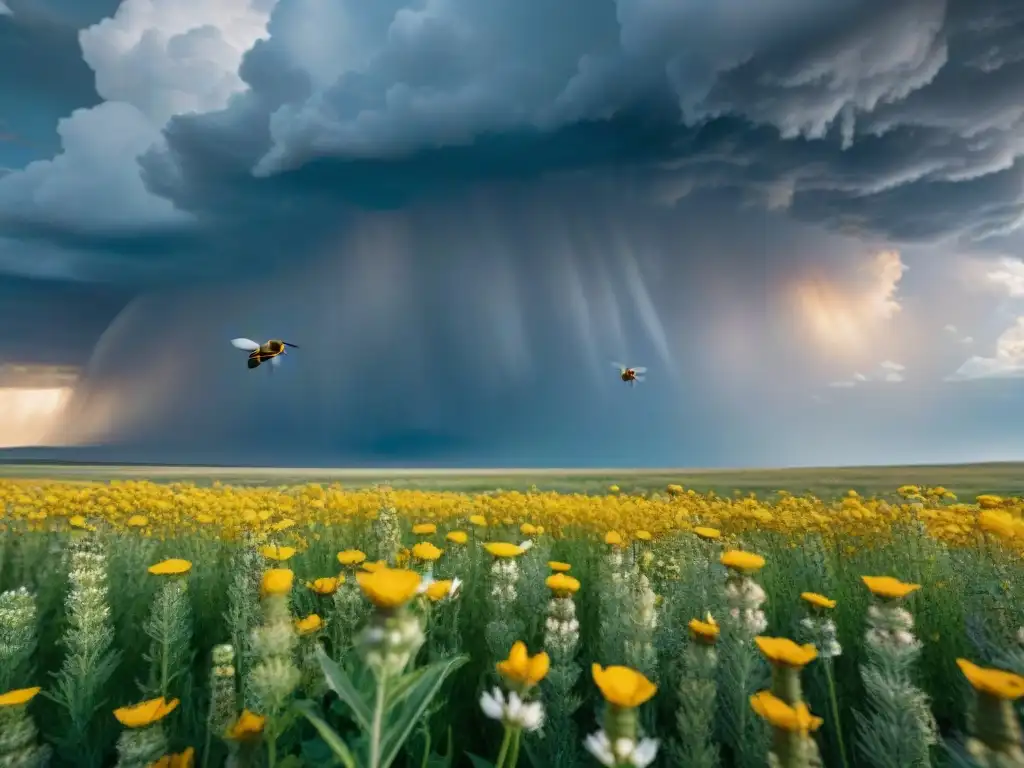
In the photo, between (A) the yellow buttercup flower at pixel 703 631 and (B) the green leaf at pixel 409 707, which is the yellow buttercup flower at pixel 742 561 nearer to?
(A) the yellow buttercup flower at pixel 703 631

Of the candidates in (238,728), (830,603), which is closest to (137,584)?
(238,728)

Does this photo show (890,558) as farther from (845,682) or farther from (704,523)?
(845,682)

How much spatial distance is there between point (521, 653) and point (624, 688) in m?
0.40

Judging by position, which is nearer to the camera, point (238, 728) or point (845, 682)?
point (238, 728)

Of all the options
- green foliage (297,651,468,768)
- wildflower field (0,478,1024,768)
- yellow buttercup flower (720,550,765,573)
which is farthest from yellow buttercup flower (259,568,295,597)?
yellow buttercup flower (720,550,765,573)

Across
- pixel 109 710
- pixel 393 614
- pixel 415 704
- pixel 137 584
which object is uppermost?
pixel 393 614

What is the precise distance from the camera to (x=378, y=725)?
1.42 m

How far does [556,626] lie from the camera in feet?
8.32

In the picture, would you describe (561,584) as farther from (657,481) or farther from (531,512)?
(657,481)

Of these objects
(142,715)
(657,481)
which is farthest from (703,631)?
(657,481)

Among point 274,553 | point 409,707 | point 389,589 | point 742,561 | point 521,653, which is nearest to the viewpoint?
point 389,589

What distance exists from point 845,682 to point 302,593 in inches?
151

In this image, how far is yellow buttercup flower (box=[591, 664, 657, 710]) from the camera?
151 cm

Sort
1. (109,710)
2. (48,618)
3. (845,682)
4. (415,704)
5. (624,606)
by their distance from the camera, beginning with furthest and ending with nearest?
(48,618) → (845,682) → (109,710) → (624,606) → (415,704)
